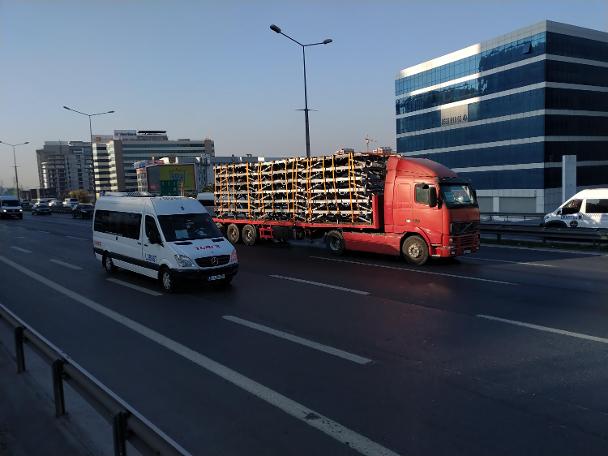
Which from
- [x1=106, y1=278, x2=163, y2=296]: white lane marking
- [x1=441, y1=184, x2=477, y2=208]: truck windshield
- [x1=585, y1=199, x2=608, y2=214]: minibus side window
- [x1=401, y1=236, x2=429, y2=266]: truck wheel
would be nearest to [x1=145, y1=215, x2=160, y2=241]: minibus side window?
[x1=106, y1=278, x2=163, y2=296]: white lane marking

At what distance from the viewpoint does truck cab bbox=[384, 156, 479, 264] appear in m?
14.5

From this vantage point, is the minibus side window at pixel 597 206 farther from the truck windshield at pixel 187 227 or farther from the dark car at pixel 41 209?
the dark car at pixel 41 209

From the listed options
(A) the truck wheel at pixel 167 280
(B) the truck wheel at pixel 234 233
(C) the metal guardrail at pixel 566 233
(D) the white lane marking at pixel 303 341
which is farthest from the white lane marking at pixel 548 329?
(B) the truck wheel at pixel 234 233

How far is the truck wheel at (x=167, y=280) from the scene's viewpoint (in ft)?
36.8

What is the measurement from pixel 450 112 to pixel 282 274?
68177 mm

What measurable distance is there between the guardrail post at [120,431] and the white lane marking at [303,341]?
352cm

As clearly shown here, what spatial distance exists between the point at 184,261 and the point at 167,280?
776 mm

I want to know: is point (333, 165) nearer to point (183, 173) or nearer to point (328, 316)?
point (328, 316)

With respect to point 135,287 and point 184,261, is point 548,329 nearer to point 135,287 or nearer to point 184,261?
point 184,261

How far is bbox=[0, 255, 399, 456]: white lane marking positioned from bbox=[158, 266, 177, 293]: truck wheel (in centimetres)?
179

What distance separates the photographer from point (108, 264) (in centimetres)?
1429

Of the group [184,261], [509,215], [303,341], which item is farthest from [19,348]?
[509,215]

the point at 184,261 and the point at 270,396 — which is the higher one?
the point at 184,261

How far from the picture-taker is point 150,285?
1232 cm
